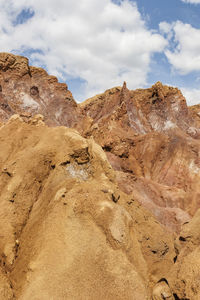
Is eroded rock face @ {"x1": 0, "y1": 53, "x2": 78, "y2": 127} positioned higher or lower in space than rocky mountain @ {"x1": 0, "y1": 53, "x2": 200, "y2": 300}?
higher

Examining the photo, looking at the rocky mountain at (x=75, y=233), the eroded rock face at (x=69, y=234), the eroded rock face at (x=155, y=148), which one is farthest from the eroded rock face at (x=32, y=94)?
the eroded rock face at (x=69, y=234)

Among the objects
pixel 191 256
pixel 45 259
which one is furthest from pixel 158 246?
pixel 45 259

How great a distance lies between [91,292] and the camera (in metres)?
5.09

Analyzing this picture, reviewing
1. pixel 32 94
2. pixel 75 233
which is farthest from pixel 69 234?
pixel 32 94

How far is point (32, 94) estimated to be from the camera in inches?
1401

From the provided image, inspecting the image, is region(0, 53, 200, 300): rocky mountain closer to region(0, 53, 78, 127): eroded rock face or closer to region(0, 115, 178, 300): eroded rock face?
region(0, 115, 178, 300): eroded rock face

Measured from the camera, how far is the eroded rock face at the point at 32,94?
32.4 metres

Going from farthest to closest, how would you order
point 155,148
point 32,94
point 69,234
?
point 32,94, point 155,148, point 69,234

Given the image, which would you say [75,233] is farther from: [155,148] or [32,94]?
[32,94]

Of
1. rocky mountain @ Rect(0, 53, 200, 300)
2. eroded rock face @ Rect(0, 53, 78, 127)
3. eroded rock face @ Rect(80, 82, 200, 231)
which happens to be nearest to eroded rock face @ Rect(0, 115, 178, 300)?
rocky mountain @ Rect(0, 53, 200, 300)

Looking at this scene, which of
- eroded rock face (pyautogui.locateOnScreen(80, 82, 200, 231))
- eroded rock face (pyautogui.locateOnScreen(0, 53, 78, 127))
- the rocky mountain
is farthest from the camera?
eroded rock face (pyautogui.locateOnScreen(0, 53, 78, 127))

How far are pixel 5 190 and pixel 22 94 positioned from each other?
Result: 95.6 ft

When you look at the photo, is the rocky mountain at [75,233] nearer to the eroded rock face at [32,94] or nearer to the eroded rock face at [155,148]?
the eroded rock face at [155,148]

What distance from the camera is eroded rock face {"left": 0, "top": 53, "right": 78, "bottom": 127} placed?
3238cm
